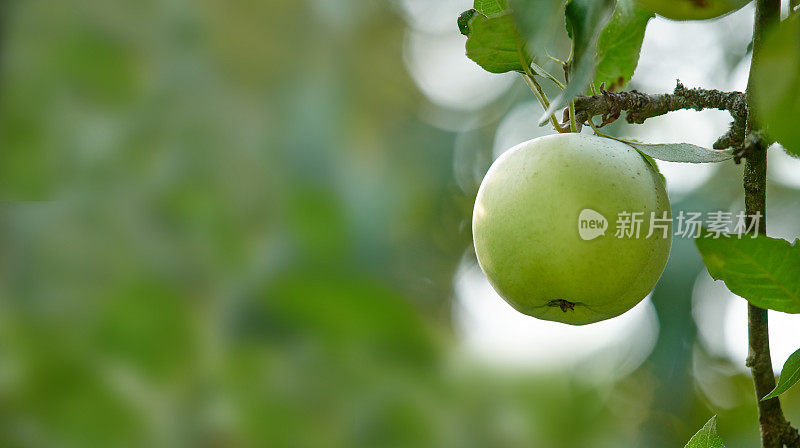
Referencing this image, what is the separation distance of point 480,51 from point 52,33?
1.95 m

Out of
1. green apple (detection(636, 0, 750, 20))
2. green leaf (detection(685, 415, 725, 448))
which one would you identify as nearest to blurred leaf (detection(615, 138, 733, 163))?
green apple (detection(636, 0, 750, 20))

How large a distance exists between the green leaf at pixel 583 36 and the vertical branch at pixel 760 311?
0.39 feet

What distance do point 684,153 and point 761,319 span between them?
15 cm

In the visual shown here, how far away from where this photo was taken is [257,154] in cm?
229

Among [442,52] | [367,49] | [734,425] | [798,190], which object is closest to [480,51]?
[734,425]

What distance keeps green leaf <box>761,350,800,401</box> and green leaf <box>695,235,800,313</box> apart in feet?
0.15

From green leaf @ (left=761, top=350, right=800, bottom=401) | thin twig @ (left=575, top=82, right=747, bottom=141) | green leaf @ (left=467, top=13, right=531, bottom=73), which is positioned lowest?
green leaf @ (left=761, top=350, right=800, bottom=401)

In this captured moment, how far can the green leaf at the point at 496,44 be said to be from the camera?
0.58m

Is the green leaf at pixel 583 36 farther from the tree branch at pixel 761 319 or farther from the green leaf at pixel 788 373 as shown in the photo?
the green leaf at pixel 788 373

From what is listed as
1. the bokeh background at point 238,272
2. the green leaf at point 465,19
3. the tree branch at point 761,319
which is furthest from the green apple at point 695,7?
the bokeh background at point 238,272

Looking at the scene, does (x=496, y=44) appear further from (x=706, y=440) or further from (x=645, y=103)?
(x=706, y=440)

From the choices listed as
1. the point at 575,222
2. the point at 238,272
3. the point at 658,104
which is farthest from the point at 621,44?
the point at 238,272

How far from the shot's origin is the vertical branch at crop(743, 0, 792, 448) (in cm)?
52

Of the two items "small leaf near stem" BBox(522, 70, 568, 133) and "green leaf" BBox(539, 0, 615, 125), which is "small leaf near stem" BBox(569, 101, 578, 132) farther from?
"green leaf" BBox(539, 0, 615, 125)
